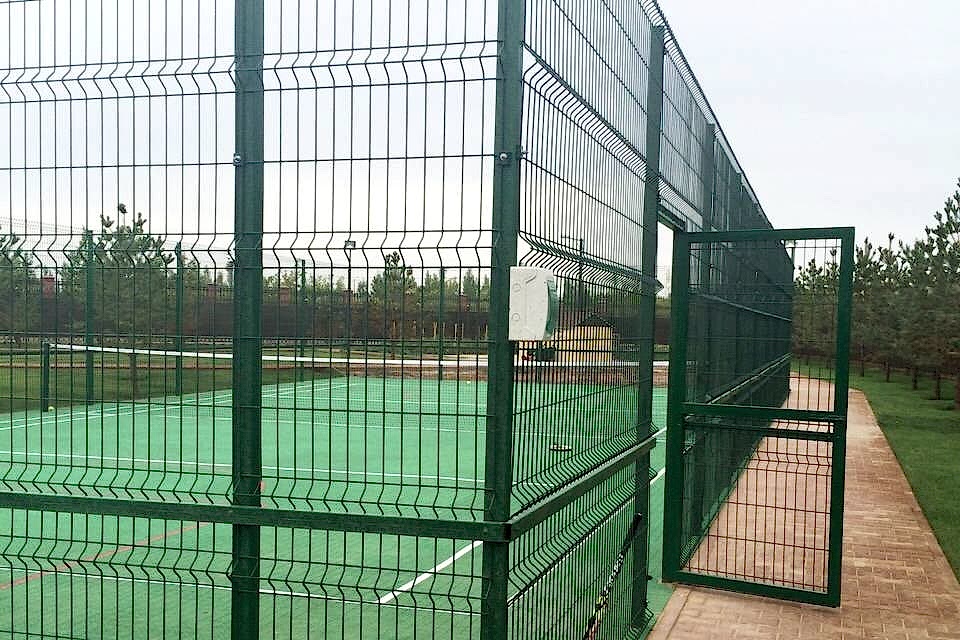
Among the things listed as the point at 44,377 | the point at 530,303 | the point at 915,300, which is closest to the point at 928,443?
the point at 915,300

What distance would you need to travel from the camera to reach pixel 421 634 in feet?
23.1

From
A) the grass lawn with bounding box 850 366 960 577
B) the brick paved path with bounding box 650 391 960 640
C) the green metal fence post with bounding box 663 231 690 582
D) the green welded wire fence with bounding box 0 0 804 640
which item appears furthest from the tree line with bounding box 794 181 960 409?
the green welded wire fence with bounding box 0 0 804 640

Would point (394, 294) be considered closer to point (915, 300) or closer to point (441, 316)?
point (441, 316)

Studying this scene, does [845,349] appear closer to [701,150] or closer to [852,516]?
[701,150]

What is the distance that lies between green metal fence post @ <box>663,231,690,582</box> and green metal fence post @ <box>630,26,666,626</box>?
1.46 metres

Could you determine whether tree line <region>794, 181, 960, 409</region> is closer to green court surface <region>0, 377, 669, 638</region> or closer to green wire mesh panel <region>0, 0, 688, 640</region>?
green court surface <region>0, 377, 669, 638</region>

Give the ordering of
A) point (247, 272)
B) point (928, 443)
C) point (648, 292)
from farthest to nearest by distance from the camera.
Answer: point (928, 443) < point (648, 292) < point (247, 272)

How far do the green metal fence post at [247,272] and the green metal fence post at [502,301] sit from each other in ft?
3.84

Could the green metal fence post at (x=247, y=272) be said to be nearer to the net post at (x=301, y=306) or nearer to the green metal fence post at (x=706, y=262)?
the net post at (x=301, y=306)

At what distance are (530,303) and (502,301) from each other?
0.37ft

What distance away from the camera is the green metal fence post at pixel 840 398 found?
7.62 m

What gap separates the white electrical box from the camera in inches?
149

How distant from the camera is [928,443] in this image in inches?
802

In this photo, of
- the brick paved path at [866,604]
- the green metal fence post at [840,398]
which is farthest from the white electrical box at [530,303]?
the green metal fence post at [840,398]
